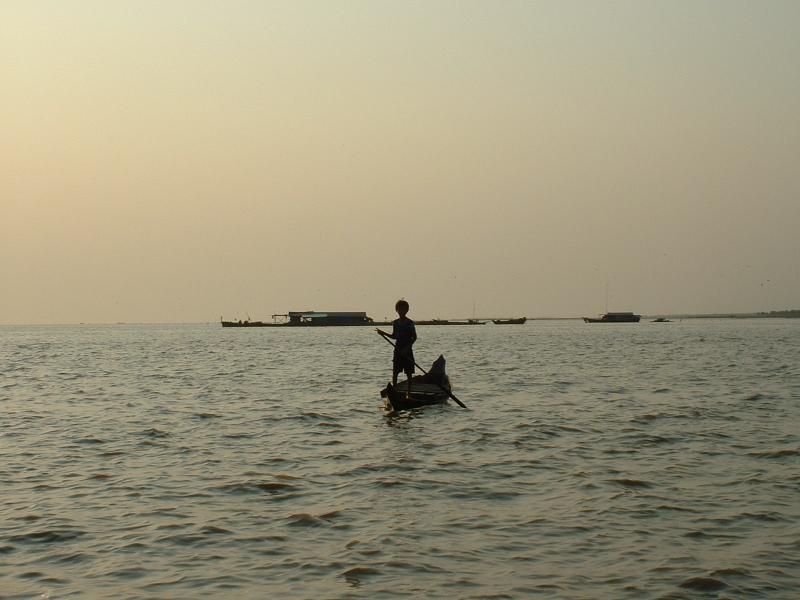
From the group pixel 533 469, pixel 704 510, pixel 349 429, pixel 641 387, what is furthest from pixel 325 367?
pixel 704 510

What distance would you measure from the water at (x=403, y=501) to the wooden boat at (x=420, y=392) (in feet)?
1.78

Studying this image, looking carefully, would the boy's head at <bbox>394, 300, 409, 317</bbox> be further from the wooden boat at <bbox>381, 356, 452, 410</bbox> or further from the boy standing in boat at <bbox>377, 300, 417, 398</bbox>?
the wooden boat at <bbox>381, 356, 452, 410</bbox>

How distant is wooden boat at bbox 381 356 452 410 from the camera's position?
2373 cm

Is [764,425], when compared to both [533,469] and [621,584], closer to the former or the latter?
[533,469]

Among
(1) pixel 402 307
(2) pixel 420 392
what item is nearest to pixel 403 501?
(1) pixel 402 307

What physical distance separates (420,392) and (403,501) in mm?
13645

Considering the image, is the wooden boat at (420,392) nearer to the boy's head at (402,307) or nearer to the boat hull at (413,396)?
the boat hull at (413,396)

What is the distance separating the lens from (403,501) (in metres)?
12.2

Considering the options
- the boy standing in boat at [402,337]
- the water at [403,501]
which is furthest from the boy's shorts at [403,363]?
the water at [403,501]

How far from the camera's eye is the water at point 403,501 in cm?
860

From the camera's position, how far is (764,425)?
20.3 m

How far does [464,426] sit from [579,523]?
403 inches

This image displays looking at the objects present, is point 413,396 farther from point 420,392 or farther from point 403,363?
point 403,363

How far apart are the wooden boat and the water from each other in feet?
1.78
